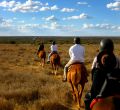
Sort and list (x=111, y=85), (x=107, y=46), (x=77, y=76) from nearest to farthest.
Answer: (x=111, y=85) → (x=107, y=46) → (x=77, y=76)

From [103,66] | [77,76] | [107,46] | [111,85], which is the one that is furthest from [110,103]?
[77,76]

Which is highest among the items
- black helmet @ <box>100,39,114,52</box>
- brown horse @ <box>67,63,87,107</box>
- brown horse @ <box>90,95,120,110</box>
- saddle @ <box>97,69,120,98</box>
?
black helmet @ <box>100,39,114,52</box>

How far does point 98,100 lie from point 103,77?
0.43 m

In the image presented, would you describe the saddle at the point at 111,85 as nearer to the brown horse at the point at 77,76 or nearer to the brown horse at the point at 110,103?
the brown horse at the point at 110,103

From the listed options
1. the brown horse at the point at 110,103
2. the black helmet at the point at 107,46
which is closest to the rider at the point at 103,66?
the black helmet at the point at 107,46

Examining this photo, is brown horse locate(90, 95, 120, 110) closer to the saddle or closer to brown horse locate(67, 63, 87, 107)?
the saddle

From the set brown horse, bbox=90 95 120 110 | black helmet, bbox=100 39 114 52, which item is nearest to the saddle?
brown horse, bbox=90 95 120 110

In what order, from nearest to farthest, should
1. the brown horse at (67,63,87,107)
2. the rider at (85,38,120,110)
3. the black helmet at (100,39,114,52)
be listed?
1. the rider at (85,38,120,110)
2. the black helmet at (100,39,114,52)
3. the brown horse at (67,63,87,107)

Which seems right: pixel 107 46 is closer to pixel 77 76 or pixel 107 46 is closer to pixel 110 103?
pixel 110 103

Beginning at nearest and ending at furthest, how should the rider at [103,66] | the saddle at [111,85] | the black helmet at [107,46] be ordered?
the saddle at [111,85] → the rider at [103,66] → the black helmet at [107,46]

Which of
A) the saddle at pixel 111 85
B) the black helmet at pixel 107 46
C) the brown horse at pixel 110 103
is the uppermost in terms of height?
the black helmet at pixel 107 46

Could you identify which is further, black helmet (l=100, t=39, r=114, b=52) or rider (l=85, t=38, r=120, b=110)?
black helmet (l=100, t=39, r=114, b=52)

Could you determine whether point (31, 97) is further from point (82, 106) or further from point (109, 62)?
point (109, 62)

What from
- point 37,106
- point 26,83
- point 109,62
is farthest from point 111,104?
point 26,83
